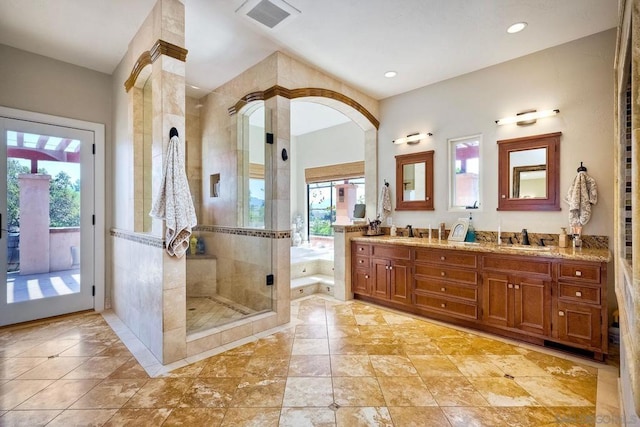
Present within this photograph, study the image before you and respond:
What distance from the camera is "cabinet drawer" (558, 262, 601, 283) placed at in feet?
7.90

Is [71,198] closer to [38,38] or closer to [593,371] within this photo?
[38,38]

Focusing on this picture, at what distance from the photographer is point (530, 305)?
2.73 m

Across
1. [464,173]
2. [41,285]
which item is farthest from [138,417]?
[464,173]

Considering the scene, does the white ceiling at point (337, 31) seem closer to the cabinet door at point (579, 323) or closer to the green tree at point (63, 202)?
the green tree at point (63, 202)

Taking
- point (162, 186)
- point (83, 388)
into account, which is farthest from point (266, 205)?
point (83, 388)

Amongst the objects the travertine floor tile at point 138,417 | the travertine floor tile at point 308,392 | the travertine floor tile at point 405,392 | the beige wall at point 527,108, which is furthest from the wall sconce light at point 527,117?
the travertine floor tile at point 138,417

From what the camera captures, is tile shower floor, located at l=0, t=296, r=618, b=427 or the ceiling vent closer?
tile shower floor, located at l=0, t=296, r=618, b=427

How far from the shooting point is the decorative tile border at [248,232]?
3.23 m

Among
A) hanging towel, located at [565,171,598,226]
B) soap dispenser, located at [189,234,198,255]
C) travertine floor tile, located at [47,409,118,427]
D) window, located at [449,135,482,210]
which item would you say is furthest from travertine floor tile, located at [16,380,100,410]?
hanging towel, located at [565,171,598,226]

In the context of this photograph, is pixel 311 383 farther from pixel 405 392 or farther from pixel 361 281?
pixel 361 281

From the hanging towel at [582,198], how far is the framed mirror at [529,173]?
0.58ft

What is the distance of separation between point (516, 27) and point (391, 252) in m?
2.57

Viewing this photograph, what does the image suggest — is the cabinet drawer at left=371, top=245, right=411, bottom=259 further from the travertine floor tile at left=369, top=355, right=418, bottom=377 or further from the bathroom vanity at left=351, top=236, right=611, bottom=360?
the travertine floor tile at left=369, top=355, right=418, bottom=377

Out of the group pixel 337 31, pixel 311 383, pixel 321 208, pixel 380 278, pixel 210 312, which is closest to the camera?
pixel 311 383
